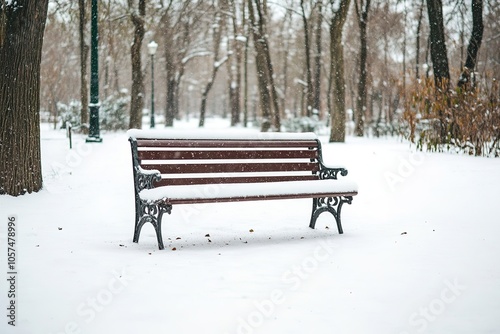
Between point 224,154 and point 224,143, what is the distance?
11 cm

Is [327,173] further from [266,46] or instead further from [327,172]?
[266,46]

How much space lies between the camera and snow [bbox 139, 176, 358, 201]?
4.68 metres

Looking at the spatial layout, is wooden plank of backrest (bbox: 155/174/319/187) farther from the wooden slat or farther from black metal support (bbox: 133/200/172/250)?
the wooden slat

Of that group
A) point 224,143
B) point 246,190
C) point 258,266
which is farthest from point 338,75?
point 258,266

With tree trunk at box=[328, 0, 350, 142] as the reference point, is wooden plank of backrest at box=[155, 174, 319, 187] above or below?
below

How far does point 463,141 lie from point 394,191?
13.3ft

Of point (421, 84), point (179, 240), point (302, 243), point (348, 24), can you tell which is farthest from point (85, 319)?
point (348, 24)

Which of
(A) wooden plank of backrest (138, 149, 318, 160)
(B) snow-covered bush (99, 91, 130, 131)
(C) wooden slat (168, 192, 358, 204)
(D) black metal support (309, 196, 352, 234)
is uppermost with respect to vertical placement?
(B) snow-covered bush (99, 91, 130, 131)

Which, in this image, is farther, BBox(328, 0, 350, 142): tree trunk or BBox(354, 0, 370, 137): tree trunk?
BBox(354, 0, 370, 137): tree trunk

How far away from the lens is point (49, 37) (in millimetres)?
30609

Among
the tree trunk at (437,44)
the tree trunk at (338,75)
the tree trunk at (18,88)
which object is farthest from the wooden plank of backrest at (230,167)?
the tree trunk at (338,75)

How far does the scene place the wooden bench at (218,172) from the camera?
477 centimetres

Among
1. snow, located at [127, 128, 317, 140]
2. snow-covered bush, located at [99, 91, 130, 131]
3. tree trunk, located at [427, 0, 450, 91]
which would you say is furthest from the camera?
snow-covered bush, located at [99, 91, 130, 131]

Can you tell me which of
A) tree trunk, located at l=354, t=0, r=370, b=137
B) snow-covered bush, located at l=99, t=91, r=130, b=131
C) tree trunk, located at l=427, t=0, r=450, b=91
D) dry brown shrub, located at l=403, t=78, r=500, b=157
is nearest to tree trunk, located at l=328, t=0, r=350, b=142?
tree trunk, located at l=427, t=0, r=450, b=91
